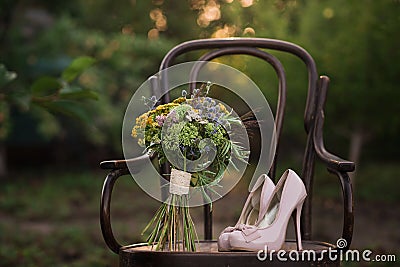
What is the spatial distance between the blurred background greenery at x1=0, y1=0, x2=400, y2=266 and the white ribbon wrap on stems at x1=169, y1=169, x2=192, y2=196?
27.8 inches

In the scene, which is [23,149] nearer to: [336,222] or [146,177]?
[336,222]

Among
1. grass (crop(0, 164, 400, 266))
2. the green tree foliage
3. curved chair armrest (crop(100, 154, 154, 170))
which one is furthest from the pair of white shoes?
the green tree foliage

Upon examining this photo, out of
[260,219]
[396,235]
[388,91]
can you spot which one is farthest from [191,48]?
[388,91]

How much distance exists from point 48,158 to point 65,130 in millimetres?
832

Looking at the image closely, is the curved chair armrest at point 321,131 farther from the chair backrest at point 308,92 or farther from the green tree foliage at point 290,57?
the green tree foliage at point 290,57

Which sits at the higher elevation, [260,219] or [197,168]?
[197,168]

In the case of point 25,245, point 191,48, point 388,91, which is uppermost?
point 388,91

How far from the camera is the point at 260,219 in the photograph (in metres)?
1.58

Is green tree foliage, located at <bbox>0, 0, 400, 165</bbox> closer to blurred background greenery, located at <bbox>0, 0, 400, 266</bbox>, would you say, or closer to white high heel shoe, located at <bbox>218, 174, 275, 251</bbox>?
blurred background greenery, located at <bbox>0, 0, 400, 266</bbox>

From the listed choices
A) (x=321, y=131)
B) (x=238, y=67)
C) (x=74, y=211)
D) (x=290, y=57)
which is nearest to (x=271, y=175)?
(x=321, y=131)

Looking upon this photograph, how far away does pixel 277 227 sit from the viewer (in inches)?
60.4

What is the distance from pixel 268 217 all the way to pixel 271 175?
303 mm

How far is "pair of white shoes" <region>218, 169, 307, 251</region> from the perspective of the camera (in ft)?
4.95

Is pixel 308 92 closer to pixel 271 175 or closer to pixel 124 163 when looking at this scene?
pixel 271 175
